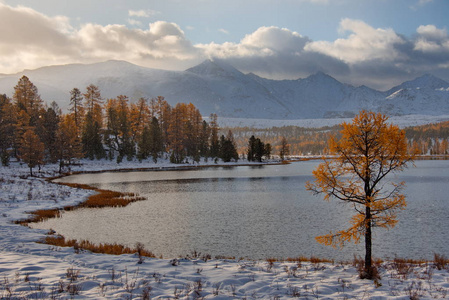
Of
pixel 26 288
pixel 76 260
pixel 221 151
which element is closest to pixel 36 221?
pixel 76 260

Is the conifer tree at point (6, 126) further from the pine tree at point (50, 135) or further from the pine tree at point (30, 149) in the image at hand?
the pine tree at point (30, 149)

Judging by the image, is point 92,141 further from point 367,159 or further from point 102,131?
point 367,159

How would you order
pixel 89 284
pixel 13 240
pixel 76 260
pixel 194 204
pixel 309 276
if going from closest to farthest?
pixel 89 284 → pixel 309 276 → pixel 76 260 → pixel 13 240 → pixel 194 204

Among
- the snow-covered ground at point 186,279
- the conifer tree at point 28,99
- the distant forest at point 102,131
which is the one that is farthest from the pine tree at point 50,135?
the snow-covered ground at point 186,279

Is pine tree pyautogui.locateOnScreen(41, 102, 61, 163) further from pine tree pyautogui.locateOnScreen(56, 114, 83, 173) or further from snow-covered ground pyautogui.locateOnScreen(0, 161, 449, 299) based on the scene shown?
snow-covered ground pyautogui.locateOnScreen(0, 161, 449, 299)

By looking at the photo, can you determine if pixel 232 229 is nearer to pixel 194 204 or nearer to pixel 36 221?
pixel 194 204

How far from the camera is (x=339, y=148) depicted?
42.1 feet

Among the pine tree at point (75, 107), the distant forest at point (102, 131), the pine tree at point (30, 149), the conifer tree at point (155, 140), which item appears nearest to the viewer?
the pine tree at point (30, 149)

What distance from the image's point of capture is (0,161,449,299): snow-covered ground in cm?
915

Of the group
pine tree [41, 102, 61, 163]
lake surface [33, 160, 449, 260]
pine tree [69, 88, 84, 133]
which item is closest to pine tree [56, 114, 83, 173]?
pine tree [41, 102, 61, 163]

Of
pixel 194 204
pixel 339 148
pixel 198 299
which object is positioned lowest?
pixel 194 204

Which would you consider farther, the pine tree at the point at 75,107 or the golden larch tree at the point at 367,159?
the pine tree at the point at 75,107

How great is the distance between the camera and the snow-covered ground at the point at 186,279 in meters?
9.15

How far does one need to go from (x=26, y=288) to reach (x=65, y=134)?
76.1 m
